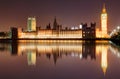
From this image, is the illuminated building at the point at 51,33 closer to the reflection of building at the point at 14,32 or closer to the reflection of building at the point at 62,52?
the reflection of building at the point at 14,32

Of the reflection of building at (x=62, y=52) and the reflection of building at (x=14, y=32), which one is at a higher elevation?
the reflection of building at (x=14, y=32)

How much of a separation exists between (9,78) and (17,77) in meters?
0.29

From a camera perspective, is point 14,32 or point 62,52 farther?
point 14,32

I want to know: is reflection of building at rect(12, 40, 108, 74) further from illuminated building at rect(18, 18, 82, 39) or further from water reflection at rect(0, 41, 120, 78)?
illuminated building at rect(18, 18, 82, 39)

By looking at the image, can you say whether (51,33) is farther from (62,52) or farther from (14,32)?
(62,52)

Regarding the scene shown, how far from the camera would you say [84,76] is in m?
8.63

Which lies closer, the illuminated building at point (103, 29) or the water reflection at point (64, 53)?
the water reflection at point (64, 53)

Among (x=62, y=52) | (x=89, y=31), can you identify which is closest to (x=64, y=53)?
(x=62, y=52)

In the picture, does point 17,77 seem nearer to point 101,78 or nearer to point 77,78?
point 77,78

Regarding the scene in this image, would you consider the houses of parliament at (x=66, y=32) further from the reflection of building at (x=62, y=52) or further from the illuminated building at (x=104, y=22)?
the reflection of building at (x=62, y=52)

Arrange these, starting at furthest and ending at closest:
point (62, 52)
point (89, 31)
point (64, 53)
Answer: point (89, 31) → point (62, 52) → point (64, 53)

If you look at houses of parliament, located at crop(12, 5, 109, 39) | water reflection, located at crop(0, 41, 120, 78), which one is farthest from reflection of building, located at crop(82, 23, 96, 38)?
water reflection, located at crop(0, 41, 120, 78)

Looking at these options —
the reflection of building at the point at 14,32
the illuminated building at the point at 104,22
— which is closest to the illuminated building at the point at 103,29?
the illuminated building at the point at 104,22

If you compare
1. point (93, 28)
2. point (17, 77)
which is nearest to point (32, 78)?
point (17, 77)
